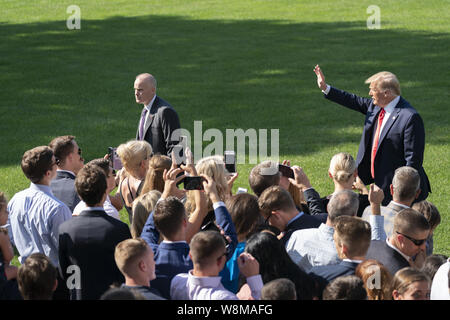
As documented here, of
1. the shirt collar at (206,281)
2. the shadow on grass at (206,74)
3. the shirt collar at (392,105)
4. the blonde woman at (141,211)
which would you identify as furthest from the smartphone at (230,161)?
the shadow on grass at (206,74)

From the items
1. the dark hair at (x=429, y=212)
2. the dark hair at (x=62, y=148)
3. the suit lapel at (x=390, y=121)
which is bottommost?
the dark hair at (x=429, y=212)

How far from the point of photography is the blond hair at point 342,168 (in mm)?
7664

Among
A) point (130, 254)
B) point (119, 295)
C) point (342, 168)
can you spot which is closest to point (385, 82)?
point (342, 168)

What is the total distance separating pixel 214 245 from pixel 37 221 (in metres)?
2.04

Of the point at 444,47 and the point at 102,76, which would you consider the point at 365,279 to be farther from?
the point at 444,47

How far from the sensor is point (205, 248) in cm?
520

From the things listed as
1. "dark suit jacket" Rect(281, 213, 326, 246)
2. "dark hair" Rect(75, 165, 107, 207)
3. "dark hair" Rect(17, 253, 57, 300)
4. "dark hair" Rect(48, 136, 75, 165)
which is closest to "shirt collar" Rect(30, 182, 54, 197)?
"dark hair" Rect(75, 165, 107, 207)

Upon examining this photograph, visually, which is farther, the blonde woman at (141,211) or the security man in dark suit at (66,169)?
the security man in dark suit at (66,169)

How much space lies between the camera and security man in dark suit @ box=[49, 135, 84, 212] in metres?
7.63

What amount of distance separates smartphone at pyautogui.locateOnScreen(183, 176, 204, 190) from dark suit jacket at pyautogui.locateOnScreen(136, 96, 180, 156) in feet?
10.5

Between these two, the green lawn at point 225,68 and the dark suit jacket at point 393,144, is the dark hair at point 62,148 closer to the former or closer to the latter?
the dark suit jacket at point 393,144

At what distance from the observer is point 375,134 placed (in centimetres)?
918

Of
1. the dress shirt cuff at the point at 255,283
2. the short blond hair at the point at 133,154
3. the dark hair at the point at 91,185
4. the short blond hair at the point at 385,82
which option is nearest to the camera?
the dress shirt cuff at the point at 255,283

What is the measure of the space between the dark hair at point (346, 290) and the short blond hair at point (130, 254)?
54.3 inches
